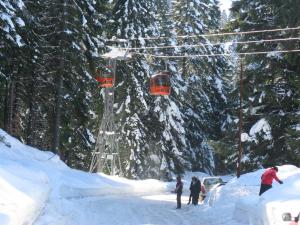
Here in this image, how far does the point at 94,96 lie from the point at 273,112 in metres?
13.8

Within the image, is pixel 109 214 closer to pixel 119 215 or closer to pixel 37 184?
pixel 119 215

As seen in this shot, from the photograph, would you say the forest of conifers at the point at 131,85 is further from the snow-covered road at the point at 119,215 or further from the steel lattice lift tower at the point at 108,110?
the snow-covered road at the point at 119,215

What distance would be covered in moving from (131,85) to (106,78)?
8789 mm

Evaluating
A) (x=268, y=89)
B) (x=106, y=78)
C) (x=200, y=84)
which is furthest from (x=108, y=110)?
(x=200, y=84)

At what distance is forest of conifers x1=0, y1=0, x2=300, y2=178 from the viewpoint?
3131cm

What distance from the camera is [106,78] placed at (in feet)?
117

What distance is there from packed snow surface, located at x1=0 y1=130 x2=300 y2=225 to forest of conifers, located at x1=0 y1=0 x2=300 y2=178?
4.32 meters

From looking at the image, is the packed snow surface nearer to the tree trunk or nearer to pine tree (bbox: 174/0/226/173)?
the tree trunk

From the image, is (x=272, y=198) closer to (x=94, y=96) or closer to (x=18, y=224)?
(x=18, y=224)

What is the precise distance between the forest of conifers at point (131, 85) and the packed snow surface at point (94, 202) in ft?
14.2

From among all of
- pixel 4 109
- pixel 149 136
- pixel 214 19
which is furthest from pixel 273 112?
pixel 214 19

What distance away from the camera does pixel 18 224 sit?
11.5 metres

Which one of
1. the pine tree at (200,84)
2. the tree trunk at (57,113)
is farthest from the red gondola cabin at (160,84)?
A: the pine tree at (200,84)

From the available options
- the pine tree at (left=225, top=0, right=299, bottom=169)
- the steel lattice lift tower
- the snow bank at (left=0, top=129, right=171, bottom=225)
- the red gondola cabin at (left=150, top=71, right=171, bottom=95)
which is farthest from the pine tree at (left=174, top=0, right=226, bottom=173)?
the red gondola cabin at (left=150, top=71, right=171, bottom=95)
